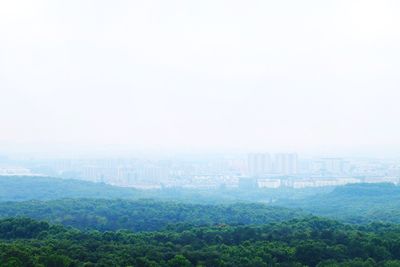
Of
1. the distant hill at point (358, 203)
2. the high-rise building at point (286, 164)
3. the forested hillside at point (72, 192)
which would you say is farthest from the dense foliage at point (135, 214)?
the high-rise building at point (286, 164)

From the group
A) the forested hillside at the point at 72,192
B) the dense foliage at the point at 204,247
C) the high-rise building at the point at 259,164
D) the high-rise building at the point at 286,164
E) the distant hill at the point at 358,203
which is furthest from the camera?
the high-rise building at the point at 259,164

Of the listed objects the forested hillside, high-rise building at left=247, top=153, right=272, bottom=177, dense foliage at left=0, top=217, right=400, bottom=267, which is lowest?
the forested hillside

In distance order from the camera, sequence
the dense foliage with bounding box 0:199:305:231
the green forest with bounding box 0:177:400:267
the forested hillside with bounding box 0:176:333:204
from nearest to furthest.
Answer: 1. the green forest with bounding box 0:177:400:267
2. the dense foliage with bounding box 0:199:305:231
3. the forested hillside with bounding box 0:176:333:204

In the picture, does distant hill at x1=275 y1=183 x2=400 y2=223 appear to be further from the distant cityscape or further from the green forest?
the distant cityscape

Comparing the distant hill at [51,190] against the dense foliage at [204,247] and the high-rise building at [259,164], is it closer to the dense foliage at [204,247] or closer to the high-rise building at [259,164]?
the dense foliage at [204,247]

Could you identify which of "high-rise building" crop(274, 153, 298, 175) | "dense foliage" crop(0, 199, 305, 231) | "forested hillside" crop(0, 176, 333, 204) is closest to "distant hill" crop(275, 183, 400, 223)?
"dense foliage" crop(0, 199, 305, 231)

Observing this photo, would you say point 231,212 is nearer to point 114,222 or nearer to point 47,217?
point 114,222

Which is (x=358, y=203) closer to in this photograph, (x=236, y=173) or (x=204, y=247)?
(x=204, y=247)
